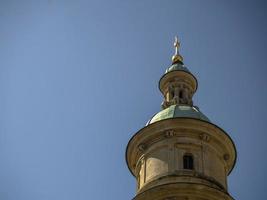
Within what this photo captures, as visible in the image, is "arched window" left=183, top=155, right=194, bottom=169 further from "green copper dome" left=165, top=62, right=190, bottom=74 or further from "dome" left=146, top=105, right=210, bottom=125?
"green copper dome" left=165, top=62, right=190, bottom=74

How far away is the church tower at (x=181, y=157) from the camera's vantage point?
25.4m

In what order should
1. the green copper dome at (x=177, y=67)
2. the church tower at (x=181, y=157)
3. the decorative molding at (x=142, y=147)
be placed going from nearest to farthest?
1. the church tower at (x=181, y=157)
2. the decorative molding at (x=142, y=147)
3. the green copper dome at (x=177, y=67)

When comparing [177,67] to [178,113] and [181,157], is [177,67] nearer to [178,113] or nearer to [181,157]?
[178,113]

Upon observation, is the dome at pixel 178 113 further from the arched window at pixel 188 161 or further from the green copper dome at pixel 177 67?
the green copper dome at pixel 177 67

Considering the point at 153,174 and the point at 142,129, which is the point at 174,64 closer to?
the point at 142,129

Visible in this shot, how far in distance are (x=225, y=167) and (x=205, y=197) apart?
3.83 metres

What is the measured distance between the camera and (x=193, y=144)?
2789 cm

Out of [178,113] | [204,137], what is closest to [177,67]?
[178,113]

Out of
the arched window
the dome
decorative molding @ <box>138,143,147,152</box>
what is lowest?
the arched window

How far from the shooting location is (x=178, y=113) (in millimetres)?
29281

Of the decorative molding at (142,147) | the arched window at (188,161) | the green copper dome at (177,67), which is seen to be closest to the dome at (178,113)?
the decorative molding at (142,147)

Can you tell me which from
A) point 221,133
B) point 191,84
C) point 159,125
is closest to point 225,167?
point 221,133

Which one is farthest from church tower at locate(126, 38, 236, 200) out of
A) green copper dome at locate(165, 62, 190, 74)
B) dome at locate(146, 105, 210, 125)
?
green copper dome at locate(165, 62, 190, 74)

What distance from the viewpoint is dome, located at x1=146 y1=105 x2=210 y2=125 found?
95.2 feet
